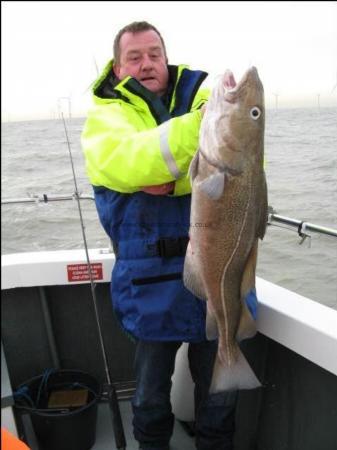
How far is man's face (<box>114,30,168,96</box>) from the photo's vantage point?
7.04 ft

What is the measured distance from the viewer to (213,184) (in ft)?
5.51

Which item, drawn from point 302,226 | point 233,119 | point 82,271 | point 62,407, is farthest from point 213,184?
point 62,407

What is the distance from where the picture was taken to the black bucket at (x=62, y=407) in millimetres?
2756

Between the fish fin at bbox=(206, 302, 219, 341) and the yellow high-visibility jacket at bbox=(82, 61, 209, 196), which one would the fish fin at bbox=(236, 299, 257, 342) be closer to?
the fish fin at bbox=(206, 302, 219, 341)

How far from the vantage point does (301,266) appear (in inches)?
282

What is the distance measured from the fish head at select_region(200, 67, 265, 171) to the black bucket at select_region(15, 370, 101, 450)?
1.86 meters

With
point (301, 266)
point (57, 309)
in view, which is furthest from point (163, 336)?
point (301, 266)

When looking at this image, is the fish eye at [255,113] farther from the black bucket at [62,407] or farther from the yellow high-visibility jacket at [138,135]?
the black bucket at [62,407]

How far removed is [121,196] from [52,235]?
612 centimetres

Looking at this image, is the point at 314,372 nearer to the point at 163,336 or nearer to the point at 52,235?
the point at 163,336

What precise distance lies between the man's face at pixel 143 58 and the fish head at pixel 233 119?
64 centimetres

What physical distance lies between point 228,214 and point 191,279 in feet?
1.12

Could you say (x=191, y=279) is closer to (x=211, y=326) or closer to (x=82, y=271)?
(x=211, y=326)

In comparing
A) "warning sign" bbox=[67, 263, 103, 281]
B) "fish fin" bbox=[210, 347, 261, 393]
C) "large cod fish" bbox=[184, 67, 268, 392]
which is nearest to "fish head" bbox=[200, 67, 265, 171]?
"large cod fish" bbox=[184, 67, 268, 392]
